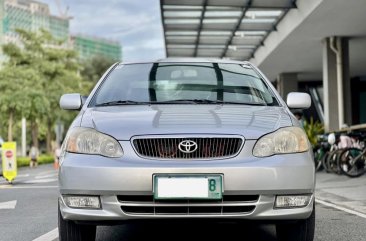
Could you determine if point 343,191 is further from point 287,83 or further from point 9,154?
point 287,83

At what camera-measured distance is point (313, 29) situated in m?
18.9

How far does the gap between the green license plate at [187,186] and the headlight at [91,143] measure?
1.16 ft

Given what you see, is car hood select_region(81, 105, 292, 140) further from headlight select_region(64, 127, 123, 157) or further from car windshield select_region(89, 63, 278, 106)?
car windshield select_region(89, 63, 278, 106)

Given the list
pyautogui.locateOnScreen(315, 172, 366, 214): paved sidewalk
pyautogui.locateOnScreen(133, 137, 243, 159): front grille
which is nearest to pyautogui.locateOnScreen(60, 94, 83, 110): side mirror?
pyautogui.locateOnScreen(133, 137, 243, 159): front grille

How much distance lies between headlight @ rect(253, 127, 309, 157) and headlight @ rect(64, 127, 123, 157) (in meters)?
0.93

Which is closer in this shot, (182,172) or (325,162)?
(182,172)

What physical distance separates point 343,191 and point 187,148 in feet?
22.4

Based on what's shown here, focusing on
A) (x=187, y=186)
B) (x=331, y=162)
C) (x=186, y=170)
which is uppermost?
(x=186, y=170)

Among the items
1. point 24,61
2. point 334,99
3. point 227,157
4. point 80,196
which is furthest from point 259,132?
point 24,61

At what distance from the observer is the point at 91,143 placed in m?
4.11

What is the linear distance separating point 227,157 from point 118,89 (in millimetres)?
1513

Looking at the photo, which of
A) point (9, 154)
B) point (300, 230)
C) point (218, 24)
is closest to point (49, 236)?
point (300, 230)

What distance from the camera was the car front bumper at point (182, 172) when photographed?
3.87m

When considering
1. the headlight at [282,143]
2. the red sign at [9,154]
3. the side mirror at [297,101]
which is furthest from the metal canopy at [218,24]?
Result: the headlight at [282,143]
